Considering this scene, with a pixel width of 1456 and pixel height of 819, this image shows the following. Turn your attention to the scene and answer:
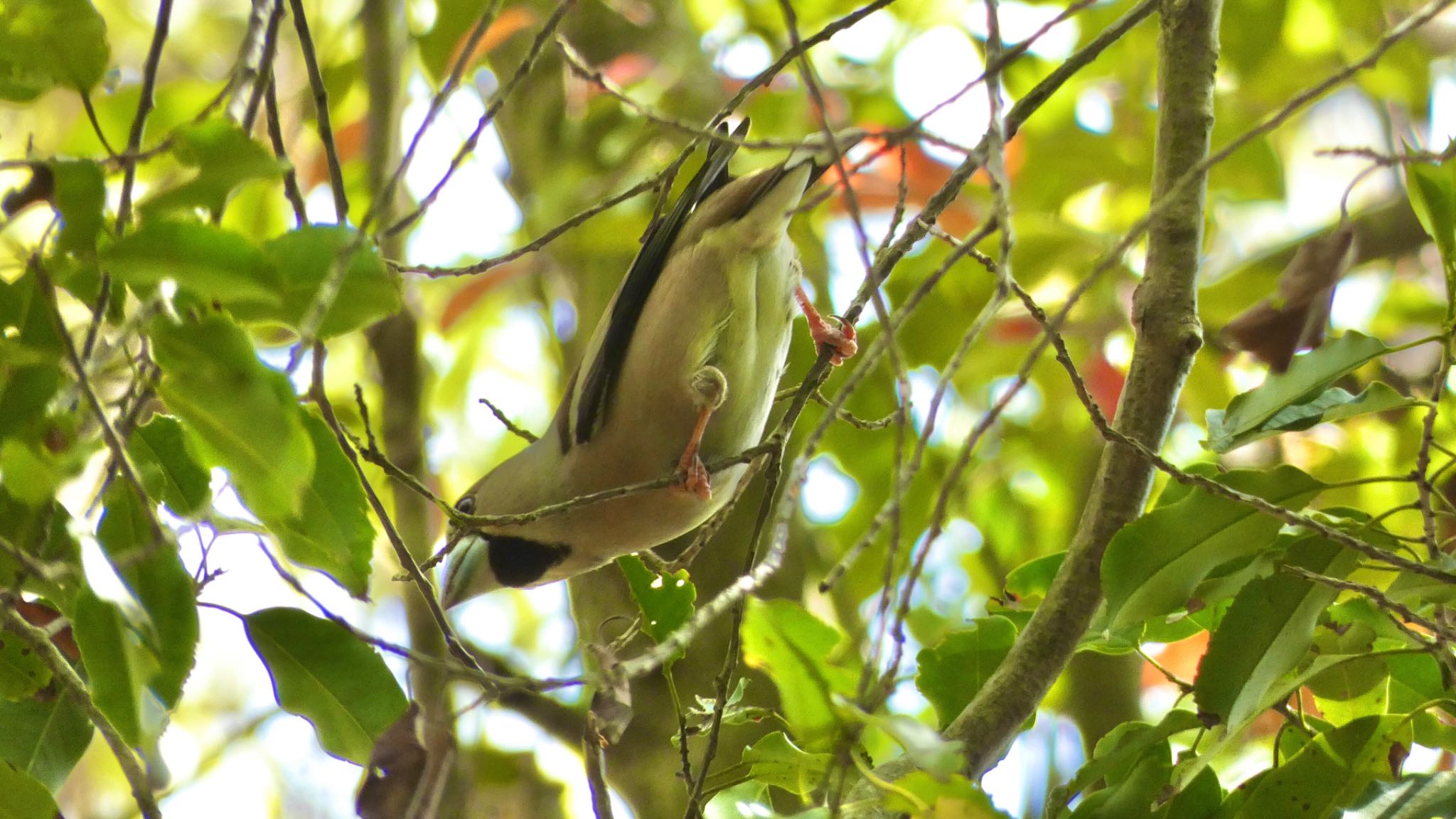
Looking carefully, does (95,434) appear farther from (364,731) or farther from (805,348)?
(805,348)

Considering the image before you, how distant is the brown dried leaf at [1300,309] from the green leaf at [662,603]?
37.4 inches

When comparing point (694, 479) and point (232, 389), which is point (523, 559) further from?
point (232, 389)

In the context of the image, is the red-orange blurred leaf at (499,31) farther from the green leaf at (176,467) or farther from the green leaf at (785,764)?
the green leaf at (785,764)

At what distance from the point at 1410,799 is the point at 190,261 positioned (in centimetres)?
159

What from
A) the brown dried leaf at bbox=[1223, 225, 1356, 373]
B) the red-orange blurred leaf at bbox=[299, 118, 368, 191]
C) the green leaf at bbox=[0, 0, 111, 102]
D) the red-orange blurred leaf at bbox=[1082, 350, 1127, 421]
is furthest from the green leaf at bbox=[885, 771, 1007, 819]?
the red-orange blurred leaf at bbox=[299, 118, 368, 191]

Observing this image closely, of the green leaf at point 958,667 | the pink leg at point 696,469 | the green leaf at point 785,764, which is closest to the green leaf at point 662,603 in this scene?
the green leaf at point 785,764

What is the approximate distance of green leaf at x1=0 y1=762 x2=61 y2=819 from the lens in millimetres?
1564

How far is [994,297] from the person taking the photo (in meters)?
1.48

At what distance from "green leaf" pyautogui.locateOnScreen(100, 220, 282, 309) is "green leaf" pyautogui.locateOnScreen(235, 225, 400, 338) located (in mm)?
45

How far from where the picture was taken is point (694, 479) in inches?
104

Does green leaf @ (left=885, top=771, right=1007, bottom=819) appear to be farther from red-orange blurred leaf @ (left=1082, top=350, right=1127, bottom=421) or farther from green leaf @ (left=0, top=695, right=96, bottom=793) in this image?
red-orange blurred leaf @ (left=1082, top=350, right=1127, bottom=421)

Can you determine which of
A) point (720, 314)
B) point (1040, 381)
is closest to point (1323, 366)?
point (720, 314)

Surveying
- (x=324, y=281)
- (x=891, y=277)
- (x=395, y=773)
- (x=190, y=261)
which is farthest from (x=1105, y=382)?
(x=190, y=261)

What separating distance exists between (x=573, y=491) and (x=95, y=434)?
1.49m
